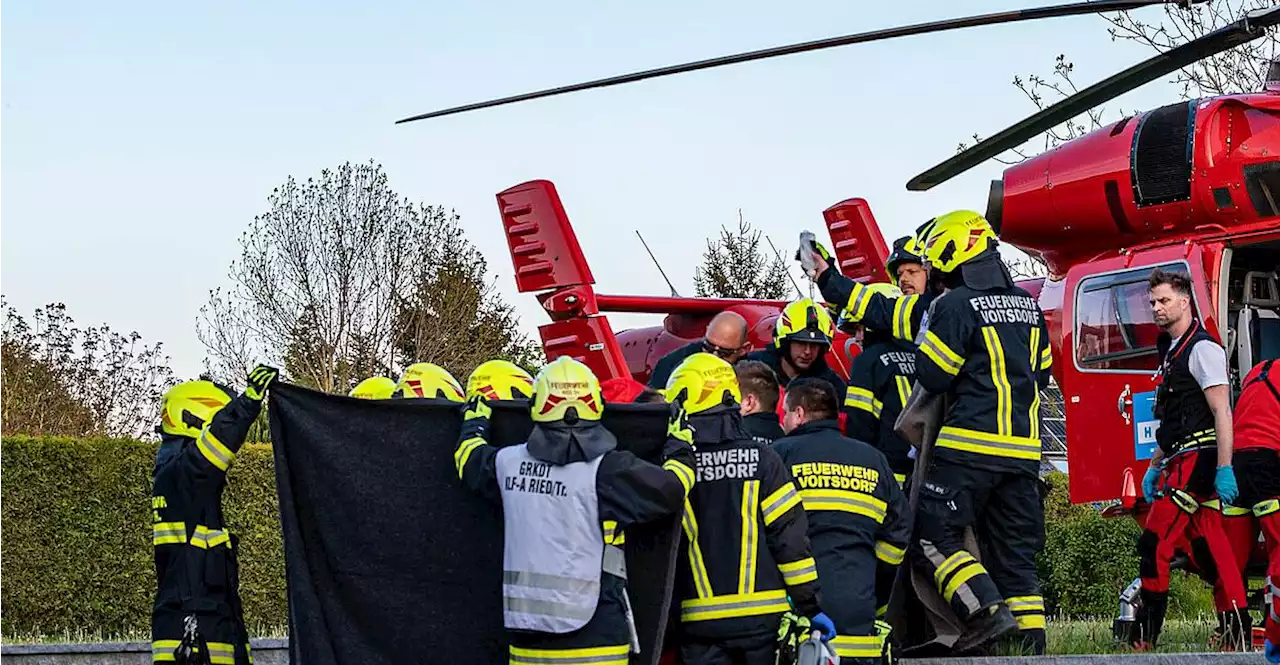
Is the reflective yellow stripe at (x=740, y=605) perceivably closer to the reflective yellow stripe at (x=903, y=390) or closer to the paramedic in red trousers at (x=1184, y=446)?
the reflective yellow stripe at (x=903, y=390)

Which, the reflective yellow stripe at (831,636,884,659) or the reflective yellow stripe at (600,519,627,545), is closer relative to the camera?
the reflective yellow stripe at (600,519,627,545)

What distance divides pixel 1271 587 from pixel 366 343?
20626 mm

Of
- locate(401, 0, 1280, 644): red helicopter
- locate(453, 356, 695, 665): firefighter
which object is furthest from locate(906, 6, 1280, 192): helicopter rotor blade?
locate(453, 356, 695, 665): firefighter

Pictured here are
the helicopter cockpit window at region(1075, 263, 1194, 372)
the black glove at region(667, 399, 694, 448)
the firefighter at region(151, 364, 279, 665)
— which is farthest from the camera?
the helicopter cockpit window at region(1075, 263, 1194, 372)

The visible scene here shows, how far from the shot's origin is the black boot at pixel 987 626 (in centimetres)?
729

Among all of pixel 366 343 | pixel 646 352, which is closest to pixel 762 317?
pixel 646 352

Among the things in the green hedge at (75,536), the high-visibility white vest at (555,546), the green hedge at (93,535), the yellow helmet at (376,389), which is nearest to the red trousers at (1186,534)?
the high-visibility white vest at (555,546)

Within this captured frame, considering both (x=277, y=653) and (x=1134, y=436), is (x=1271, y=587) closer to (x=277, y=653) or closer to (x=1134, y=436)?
(x=1134, y=436)

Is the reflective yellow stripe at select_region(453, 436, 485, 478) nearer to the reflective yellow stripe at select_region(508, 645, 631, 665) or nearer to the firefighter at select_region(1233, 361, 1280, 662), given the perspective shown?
the reflective yellow stripe at select_region(508, 645, 631, 665)

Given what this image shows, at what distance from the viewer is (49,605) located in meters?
12.4

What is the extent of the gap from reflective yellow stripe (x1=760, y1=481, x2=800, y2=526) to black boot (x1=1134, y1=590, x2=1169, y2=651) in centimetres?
305

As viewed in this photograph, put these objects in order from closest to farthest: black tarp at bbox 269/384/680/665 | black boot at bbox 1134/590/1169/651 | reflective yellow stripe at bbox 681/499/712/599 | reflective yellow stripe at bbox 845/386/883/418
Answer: reflective yellow stripe at bbox 681/499/712/599, black tarp at bbox 269/384/680/665, reflective yellow stripe at bbox 845/386/883/418, black boot at bbox 1134/590/1169/651

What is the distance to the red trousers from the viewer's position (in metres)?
7.95

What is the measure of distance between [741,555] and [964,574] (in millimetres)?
1632
